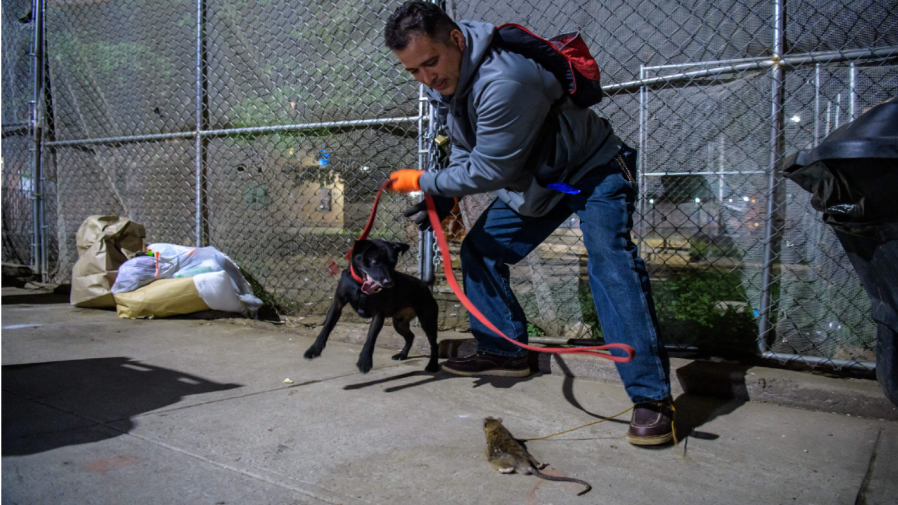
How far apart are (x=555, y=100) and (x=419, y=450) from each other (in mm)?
1452

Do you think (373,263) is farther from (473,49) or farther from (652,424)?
(652,424)

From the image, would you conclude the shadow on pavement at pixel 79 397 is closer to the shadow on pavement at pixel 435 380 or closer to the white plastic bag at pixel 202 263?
the shadow on pavement at pixel 435 380

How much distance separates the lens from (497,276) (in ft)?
9.55

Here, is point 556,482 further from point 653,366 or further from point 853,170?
point 853,170

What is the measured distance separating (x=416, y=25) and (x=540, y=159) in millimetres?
738

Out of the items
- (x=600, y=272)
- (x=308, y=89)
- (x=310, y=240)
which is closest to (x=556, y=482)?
(x=600, y=272)

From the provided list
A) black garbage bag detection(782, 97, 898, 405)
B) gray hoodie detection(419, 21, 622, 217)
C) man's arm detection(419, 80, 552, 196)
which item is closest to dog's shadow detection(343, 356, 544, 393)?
gray hoodie detection(419, 21, 622, 217)

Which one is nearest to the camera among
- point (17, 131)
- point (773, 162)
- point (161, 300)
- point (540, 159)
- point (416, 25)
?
point (416, 25)

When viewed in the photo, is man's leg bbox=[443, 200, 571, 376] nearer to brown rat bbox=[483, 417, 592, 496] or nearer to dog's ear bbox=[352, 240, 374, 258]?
dog's ear bbox=[352, 240, 374, 258]

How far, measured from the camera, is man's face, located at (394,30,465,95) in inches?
82.8

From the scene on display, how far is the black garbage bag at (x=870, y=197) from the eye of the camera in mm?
1606

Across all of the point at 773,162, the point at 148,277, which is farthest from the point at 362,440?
the point at 148,277

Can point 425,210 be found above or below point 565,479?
above

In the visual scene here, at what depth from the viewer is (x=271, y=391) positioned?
270cm
